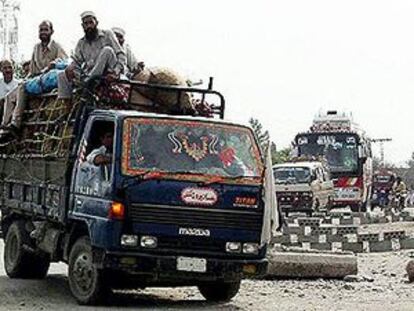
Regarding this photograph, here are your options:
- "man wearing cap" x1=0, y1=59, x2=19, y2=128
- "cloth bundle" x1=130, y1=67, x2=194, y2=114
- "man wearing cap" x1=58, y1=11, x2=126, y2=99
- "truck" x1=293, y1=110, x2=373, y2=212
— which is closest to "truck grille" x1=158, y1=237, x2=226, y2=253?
"cloth bundle" x1=130, y1=67, x2=194, y2=114

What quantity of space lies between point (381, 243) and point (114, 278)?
28.7 feet

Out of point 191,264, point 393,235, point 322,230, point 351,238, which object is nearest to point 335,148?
point 322,230

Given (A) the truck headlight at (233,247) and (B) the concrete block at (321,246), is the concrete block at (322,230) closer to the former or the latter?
(B) the concrete block at (321,246)

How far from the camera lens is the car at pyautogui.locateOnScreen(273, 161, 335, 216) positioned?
34.0 m

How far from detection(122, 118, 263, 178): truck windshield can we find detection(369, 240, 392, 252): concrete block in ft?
25.5

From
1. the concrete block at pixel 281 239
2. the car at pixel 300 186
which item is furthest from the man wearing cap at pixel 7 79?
the car at pixel 300 186

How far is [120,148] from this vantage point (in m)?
11.2

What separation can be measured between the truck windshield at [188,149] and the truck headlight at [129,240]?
661 mm

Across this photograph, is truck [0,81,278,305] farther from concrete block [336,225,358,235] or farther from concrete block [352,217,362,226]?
concrete block [352,217,362,226]

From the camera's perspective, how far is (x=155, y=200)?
436 inches

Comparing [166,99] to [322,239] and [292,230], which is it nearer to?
[322,239]

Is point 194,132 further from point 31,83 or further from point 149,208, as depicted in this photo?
point 31,83

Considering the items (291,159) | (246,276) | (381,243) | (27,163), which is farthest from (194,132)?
(291,159)

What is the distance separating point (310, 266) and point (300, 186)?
19.8 m
